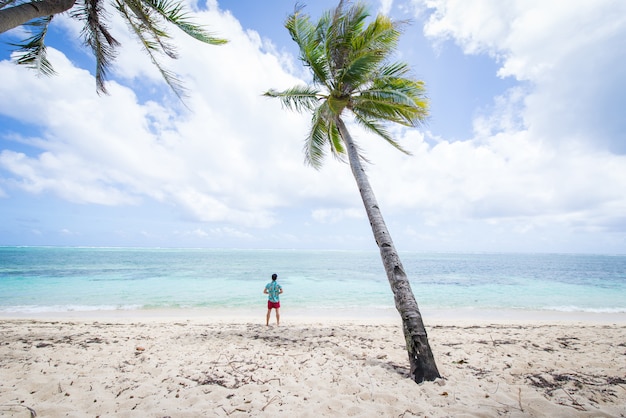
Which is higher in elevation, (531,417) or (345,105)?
(345,105)

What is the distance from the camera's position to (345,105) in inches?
296

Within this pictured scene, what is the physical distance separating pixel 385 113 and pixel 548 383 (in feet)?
21.3

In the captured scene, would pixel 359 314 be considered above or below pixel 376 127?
below

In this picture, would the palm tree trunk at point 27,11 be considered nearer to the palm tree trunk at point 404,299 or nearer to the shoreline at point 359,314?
the palm tree trunk at point 404,299

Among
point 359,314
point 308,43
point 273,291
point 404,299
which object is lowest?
point 359,314

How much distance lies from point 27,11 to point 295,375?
6.65 m

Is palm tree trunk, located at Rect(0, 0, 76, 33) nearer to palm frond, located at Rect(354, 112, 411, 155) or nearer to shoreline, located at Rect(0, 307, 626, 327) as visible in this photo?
palm frond, located at Rect(354, 112, 411, 155)

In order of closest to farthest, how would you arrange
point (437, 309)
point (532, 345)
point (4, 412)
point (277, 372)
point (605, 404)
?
1. point (4, 412)
2. point (605, 404)
3. point (277, 372)
4. point (532, 345)
5. point (437, 309)

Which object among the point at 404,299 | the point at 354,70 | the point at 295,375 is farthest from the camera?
the point at 354,70

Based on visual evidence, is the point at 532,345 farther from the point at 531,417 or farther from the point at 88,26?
the point at 88,26

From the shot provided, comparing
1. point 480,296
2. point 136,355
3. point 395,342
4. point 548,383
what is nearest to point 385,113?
point 395,342

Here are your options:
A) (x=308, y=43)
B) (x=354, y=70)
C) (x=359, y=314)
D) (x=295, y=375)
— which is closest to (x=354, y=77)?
(x=354, y=70)

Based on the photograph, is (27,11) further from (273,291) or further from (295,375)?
(273,291)

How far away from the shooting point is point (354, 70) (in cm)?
686
